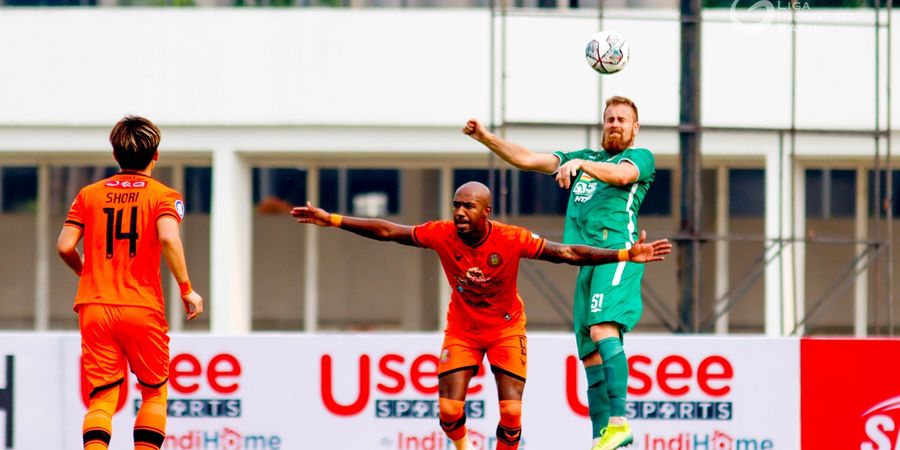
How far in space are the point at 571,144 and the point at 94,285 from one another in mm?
12804

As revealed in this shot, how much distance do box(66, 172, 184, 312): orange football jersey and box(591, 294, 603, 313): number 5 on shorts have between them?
246cm

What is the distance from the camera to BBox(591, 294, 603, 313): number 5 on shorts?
27.8 feet

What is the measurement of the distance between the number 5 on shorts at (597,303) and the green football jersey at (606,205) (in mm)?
296

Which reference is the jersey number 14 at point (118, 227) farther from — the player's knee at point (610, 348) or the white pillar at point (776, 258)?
the white pillar at point (776, 258)

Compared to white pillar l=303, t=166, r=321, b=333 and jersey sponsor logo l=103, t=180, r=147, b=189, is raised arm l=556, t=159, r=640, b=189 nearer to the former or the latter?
jersey sponsor logo l=103, t=180, r=147, b=189

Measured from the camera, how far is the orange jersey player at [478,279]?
7.99 metres

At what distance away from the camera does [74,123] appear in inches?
803

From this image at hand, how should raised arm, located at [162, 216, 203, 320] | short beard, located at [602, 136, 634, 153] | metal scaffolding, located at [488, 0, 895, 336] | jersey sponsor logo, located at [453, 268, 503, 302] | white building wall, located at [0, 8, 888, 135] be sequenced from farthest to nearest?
1. white building wall, located at [0, 8, 888, 135]
2. metal scaffolding, located at [488, 0, 895, 336]
3. short beard, located at [602, 136, 634, 153]
4. jersey sponsor logo, located at [453, 268, 503, 302]
5. raised arm, located at [162, 216, 203, 320]

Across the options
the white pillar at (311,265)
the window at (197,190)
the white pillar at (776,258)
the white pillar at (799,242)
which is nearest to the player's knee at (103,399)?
the white pillar at (776,258)

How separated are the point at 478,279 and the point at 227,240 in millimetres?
13064

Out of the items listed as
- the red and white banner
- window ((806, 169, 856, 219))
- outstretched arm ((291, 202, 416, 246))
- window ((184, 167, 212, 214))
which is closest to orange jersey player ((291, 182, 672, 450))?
outstretched arm ((291, 202, 416, 246))

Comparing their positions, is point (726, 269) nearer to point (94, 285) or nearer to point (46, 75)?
point (46, 75)

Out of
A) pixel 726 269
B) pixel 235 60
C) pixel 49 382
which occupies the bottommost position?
pixel 49 382

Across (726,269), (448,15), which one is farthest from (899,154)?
(448,15)
